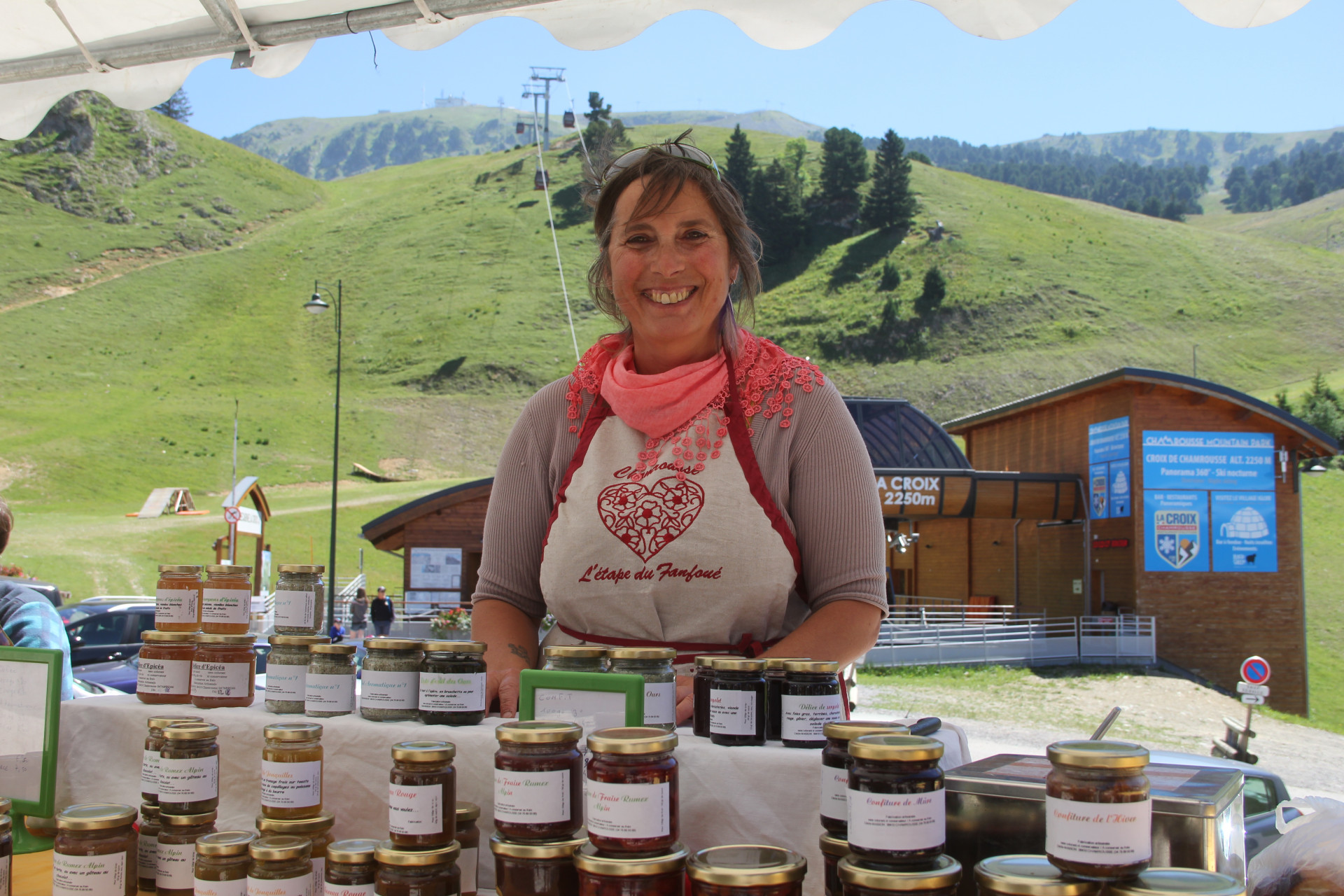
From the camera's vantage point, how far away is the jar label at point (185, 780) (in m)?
2.19

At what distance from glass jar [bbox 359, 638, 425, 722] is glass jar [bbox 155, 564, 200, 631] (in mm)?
880

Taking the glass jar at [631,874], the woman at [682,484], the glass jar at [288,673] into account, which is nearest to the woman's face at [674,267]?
the woman at [682,484]

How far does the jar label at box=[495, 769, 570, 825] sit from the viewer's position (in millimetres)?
1692

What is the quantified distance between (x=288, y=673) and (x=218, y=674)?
0.79ft

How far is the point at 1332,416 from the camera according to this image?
2227 inches

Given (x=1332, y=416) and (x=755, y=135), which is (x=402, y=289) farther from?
(x=1332, y=416)

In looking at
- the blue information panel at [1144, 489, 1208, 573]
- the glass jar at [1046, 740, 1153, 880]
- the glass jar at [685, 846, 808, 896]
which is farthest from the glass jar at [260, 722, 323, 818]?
the blue information panel at [1144, 489, 1208, 573]

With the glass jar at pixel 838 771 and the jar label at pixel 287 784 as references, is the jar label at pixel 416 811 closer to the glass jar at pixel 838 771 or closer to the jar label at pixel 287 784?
the jar label at pixel 287 784

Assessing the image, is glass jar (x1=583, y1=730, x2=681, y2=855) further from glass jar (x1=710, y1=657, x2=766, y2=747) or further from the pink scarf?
the pink scarf

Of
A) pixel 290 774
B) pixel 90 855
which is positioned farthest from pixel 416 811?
pixel 90 855

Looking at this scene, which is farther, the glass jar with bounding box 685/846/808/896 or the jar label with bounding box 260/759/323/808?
the jar label with bounding box 260/759/323/808

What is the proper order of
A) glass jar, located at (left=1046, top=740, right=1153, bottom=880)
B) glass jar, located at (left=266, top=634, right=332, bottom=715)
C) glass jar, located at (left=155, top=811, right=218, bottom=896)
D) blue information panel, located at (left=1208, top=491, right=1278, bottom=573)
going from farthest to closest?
blue information panel, located at (left=1208, top=491, right=1278, bottom=573), glass jar, located at (left=266, top=634, right=332, bottom=715), glass jar, located at (left=155, top=811, right=218, bottom=896), glass jar, located at (left=1046, top=740, right=1153, bottom=880)

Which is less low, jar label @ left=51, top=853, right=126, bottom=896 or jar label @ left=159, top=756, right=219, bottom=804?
jar label @ left=159, top=756, right=219, bottom=804

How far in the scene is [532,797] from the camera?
5.56 ft
